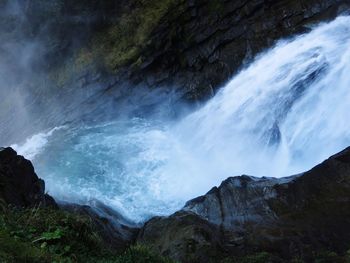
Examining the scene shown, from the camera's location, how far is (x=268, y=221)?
10242 millimetres

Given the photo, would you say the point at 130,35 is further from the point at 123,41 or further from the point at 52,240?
the point at 52,240

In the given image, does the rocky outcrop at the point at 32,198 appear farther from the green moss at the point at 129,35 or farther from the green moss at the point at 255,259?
the green moss at the point at 129,35

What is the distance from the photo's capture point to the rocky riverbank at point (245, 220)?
Result: 29.0 feet

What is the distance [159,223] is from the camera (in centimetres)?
1143

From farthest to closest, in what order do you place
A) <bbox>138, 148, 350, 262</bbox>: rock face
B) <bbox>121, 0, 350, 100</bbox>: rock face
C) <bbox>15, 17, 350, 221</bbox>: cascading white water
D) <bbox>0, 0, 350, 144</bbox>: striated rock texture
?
<bbox>0, 0, 350, 144</bbox>: striated rock texture < <bbox>121, 0, 350, 100</bbox>: rock face < <bbox>15, 17, 350, 221</bbox>: cascading white water < <bbox>138, 148, 350, 262</bbox>: rock face

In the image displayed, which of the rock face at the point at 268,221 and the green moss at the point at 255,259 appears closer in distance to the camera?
the green moss at the point at 255,259

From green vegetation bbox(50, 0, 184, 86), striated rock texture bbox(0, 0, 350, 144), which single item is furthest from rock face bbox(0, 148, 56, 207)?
green vegetation bbox(50, 0, 184, 86)

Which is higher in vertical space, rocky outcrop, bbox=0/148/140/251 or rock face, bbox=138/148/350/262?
rocky outcrop, bbox=0/148/140/251

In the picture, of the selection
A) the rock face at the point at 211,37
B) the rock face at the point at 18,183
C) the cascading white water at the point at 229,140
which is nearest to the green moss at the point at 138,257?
the rock face at the point at 18,183

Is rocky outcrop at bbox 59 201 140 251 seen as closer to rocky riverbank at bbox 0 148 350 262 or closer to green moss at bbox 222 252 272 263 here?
rocky riverbank at bbox 0 148 350 262

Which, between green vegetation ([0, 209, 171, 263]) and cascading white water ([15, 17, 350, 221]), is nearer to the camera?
green vegetation ([0, 209, 171, 263])

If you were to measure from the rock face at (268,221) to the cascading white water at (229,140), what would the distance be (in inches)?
122

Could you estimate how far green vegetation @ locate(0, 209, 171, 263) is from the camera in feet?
18.1

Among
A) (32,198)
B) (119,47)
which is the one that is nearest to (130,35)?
(119,47)
